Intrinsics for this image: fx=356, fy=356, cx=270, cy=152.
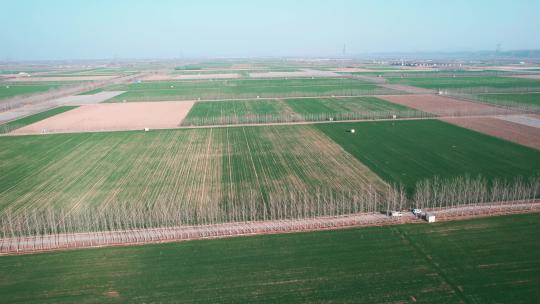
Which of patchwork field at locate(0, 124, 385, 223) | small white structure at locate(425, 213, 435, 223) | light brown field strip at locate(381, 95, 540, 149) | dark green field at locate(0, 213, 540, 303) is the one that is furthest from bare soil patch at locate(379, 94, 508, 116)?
dark green field at locate(0, 213, 540, 303)

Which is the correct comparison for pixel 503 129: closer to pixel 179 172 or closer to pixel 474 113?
pixel 474 113

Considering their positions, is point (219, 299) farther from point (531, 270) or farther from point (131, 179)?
point (131, 179)

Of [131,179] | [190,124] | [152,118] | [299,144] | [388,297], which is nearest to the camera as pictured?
[388,297]

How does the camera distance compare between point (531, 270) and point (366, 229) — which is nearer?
point (531, 270)

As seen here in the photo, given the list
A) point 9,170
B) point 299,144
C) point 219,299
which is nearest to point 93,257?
point 219,299

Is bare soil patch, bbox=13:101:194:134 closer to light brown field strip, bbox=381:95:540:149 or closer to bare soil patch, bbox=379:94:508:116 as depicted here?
light brown field strip, bbox=381:95:540:149
